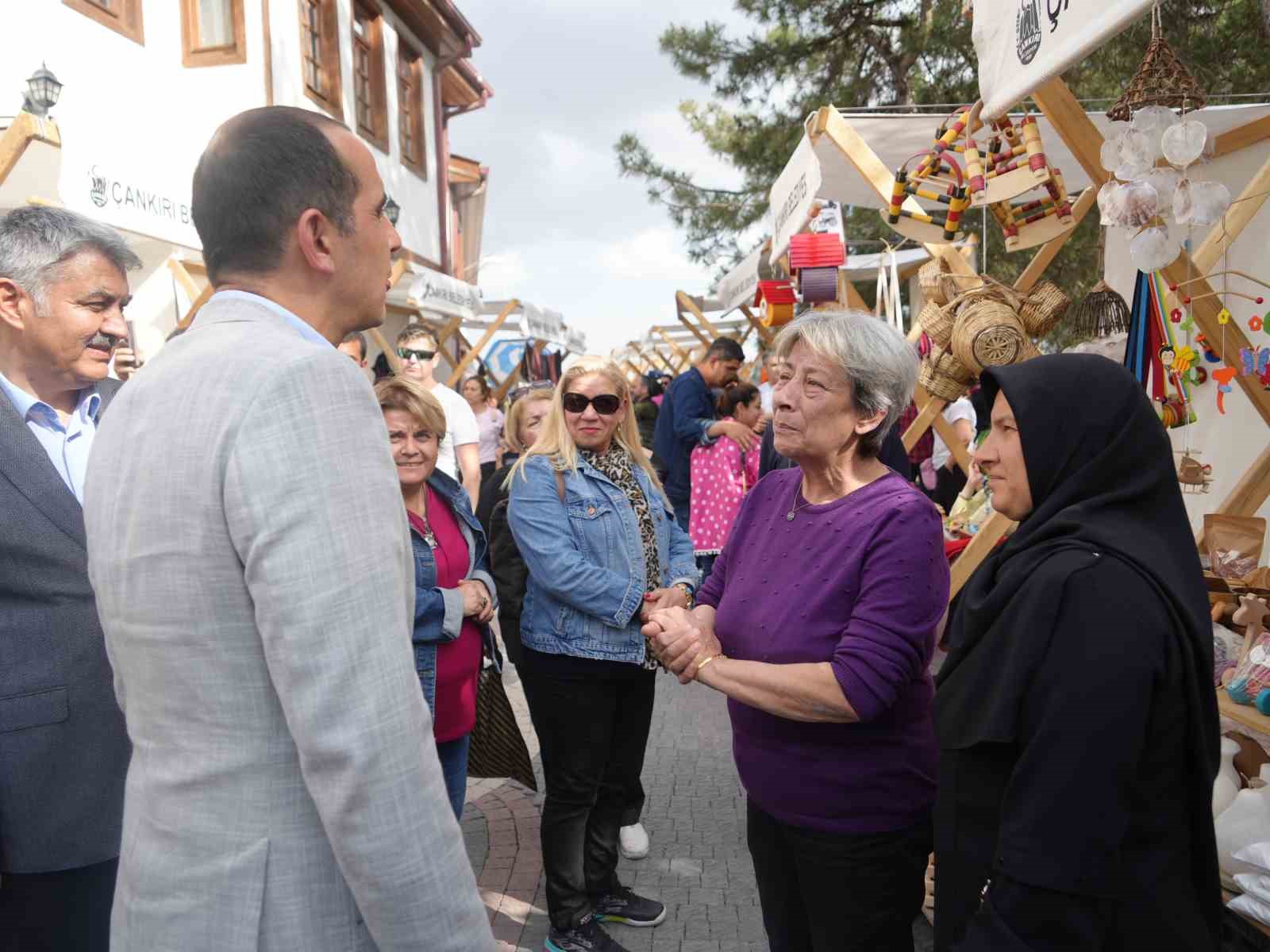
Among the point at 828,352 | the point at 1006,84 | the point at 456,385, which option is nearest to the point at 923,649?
the point at 828,352

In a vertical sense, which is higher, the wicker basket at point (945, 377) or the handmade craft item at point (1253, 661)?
the wicker basket at point (945, 377)

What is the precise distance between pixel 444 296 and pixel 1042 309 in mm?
7218

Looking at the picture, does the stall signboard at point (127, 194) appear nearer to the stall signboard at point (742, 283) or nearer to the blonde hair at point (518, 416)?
the blonde hair at point (518, 416)

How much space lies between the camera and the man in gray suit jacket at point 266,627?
1.18m

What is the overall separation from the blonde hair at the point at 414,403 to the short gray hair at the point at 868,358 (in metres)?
1.26

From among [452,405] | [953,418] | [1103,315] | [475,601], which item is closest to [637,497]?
[475,601]

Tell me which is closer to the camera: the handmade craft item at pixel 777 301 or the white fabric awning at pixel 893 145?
the white fabric awning at pixel 893 145

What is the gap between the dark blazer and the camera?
6.47 ft

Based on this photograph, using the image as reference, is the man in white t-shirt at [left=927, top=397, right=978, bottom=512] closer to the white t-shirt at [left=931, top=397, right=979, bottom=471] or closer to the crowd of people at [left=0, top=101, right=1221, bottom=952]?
the white t-shirt at [left=931, top=397, right=979, bottom=471]

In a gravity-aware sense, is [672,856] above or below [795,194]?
below

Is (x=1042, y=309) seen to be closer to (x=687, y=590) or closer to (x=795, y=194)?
(x=687, y=590)

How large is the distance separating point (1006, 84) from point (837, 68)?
11.8 m

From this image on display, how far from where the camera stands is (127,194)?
4391mm

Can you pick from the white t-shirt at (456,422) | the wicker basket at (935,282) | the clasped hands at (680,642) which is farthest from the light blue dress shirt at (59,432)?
the white t-shirt at (456,422)
